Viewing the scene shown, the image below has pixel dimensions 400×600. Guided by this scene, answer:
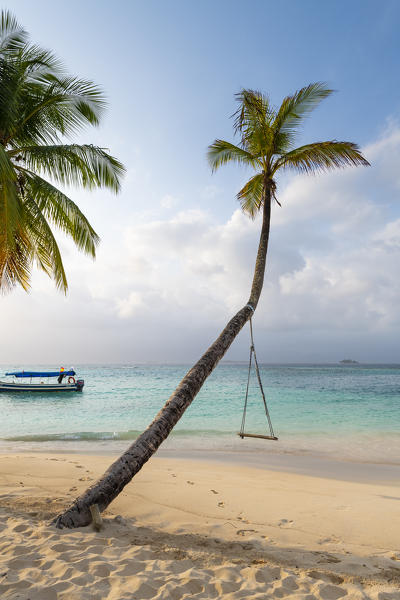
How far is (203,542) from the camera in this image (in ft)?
10.1

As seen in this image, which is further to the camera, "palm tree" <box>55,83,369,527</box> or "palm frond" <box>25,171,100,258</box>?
"palm frond" <box>25,171,100,258</box>

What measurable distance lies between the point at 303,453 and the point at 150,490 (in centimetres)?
490

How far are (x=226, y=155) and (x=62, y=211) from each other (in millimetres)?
3287

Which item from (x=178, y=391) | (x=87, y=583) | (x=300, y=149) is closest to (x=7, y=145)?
(x=300, y=149)

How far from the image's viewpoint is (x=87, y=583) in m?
2.32

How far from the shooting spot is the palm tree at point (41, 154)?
20.2 feet

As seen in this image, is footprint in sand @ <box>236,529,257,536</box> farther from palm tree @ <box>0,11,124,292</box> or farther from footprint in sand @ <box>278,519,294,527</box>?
palm tree @ <box>0,11,124,292</box>

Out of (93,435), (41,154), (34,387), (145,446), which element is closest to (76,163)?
(41,154)

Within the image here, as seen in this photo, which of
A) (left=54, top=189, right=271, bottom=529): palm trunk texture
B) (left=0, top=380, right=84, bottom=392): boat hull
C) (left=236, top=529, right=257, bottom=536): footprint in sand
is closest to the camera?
(left=54, top=189, right=271, bottom=529): palm trunk texture

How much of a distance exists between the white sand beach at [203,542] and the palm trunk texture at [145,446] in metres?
0.19

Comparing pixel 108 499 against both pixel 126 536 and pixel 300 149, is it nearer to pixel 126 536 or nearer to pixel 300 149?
pixel 126 536

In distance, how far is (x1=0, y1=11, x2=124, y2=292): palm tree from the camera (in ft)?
20.2

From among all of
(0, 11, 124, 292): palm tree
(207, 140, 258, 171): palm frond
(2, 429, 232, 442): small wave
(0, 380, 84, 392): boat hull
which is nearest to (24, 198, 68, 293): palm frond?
(0, 11, 124, 292): palm tree

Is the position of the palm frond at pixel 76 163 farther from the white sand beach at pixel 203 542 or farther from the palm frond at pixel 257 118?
the white sand beach at pixel 203 542
